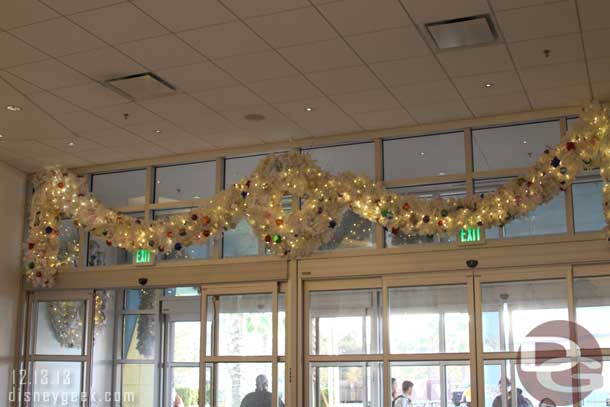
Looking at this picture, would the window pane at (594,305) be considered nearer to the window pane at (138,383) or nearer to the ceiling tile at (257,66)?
A: the ceiling tile at (257,66)

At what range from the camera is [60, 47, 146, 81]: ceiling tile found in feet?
21.6

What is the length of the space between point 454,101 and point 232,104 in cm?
212

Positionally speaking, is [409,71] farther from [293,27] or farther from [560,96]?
[560,96]

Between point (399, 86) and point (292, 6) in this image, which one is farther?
point (399, 86)

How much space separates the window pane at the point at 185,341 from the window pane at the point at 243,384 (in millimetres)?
3918

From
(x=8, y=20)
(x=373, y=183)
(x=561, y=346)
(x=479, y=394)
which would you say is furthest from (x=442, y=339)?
(x=8, y=20)

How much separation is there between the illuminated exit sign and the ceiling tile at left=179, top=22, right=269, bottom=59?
3.59m

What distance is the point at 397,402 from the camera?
809cm

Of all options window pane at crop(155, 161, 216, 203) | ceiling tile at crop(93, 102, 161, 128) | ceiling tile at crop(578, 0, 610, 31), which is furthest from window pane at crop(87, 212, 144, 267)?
ceiling tile at crop(578, 0, 610, 31)

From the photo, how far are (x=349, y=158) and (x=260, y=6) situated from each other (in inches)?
133

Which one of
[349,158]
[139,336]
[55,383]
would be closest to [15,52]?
[349,158]

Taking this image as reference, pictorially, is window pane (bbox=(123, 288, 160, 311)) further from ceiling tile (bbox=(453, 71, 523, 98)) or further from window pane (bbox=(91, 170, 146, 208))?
ceiling tile (bbox=(453, 71, 523, 98))

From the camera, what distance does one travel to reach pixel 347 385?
8.35m

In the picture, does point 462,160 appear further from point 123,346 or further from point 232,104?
point 123,346
